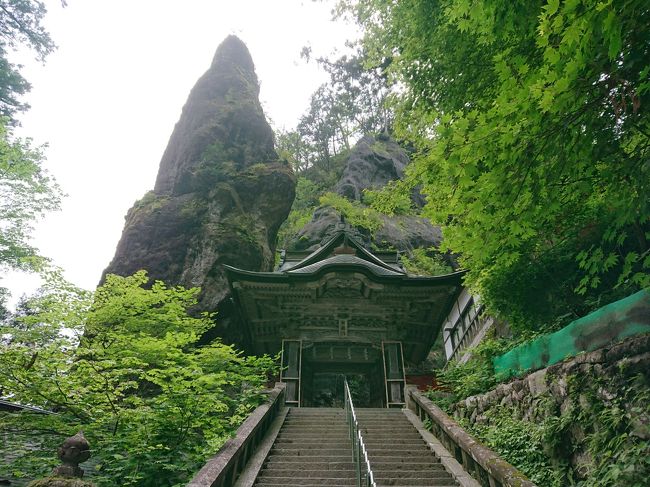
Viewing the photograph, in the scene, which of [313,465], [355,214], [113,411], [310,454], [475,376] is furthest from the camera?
A: [355,214]

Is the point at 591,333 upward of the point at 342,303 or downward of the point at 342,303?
downward

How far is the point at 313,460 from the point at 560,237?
5653 mm

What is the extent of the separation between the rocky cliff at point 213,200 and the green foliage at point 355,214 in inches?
144

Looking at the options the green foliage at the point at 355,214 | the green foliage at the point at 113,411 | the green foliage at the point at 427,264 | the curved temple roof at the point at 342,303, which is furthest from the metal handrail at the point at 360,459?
the green foliage at the point at 355,214

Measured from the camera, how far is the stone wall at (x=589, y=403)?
350 cm

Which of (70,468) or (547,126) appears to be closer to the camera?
(547,126)

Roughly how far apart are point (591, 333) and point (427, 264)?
1718cm

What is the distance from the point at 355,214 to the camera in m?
23.8

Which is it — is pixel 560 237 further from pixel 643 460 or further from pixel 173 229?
pixel 173 229

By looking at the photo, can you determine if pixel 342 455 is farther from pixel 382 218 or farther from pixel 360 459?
pixel 382 218

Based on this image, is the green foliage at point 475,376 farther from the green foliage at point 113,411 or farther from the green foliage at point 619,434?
the green foliage at point 113,411

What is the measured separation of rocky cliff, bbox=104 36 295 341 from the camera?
54.0 ft

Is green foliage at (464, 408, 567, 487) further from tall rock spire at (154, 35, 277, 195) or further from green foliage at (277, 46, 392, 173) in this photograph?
green foliage at (277, 46, 392, 173)

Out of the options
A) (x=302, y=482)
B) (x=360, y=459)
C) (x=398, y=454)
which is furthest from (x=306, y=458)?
(x=398, y=454)
